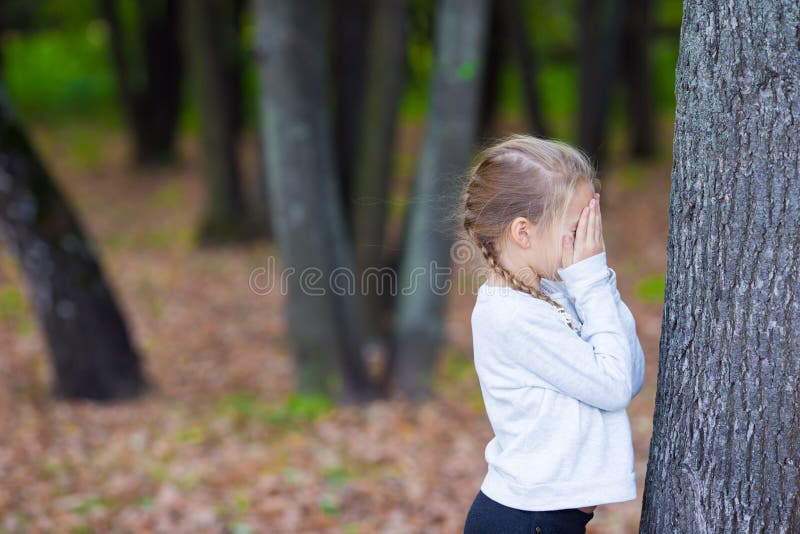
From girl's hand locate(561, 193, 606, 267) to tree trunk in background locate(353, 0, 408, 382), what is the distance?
519 cm

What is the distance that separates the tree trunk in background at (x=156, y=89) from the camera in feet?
60.7

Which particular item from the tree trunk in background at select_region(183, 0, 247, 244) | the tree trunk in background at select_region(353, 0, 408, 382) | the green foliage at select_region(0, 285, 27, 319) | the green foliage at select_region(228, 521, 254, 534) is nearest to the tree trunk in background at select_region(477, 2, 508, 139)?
the tree trunk in background at select_region(183, 0, 247, 244)

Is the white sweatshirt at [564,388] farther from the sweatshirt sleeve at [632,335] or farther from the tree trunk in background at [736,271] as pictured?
the tree trunk in background at [736,271]

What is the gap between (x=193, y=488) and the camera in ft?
16.6

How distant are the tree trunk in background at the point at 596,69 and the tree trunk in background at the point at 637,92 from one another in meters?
3.70

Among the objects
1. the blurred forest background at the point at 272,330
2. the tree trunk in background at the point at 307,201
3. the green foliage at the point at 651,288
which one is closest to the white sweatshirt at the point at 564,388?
the blurred forest background at the point at 272,330

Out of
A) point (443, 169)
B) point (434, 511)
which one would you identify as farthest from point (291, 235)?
point (434, 511)

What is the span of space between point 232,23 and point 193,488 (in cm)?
1221

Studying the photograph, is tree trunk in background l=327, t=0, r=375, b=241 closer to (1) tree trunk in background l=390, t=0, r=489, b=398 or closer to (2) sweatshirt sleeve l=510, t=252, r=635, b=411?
(1) tree trunk in background l=390, t=0, r=489, b=398

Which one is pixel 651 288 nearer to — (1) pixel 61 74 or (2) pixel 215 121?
(2) pixel 215 121

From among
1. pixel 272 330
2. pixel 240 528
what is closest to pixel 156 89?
pixel 272 330

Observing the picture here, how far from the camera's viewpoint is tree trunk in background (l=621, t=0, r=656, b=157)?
15.6 meters

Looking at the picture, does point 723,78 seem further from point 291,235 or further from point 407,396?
point 407,396

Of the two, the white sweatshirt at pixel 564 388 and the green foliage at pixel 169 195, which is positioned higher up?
the white sweatshirt at pixel 564 388
